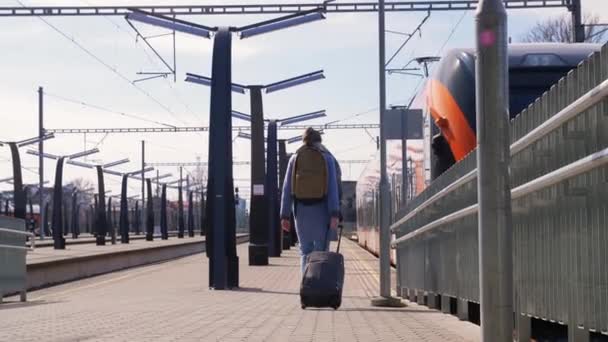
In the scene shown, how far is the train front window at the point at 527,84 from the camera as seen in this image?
1284cm

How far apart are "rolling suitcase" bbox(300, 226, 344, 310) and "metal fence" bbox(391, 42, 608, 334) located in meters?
1.97

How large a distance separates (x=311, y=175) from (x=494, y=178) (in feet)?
20.4

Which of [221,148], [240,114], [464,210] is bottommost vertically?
[464,210]

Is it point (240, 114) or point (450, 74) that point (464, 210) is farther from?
point (240, 114)

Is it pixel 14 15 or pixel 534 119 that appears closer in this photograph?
pixel 534 119

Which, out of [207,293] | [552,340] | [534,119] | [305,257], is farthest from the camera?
[207,293]

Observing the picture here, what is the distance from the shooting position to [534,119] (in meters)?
6.64

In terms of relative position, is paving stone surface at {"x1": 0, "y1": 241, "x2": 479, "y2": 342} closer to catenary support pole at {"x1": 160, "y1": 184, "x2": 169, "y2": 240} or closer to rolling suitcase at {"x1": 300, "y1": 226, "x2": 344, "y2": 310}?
rolling suitcase at {"x1": 300, "y1": 226, "x2": 344, "y2": 310}

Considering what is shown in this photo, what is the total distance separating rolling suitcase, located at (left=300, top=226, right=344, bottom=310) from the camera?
1037cm

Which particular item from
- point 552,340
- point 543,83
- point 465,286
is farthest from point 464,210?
point 543,83

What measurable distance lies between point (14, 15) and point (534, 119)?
81.7 feet

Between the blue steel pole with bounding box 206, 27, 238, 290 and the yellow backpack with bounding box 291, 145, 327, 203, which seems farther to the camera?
the blue steel pole with bounding box 206, 27, 238, 290

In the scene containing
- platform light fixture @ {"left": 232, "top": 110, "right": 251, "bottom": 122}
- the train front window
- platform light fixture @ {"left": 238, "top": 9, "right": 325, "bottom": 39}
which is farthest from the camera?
platform light fixture @ {"left": 232, "top": 110, "right": 251, "bottom": 122}

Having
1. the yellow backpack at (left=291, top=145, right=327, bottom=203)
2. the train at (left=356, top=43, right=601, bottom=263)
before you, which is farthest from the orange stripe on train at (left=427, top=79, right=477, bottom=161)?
the yellow backpack at (left=291, top=145, right=327, bottom=203)
